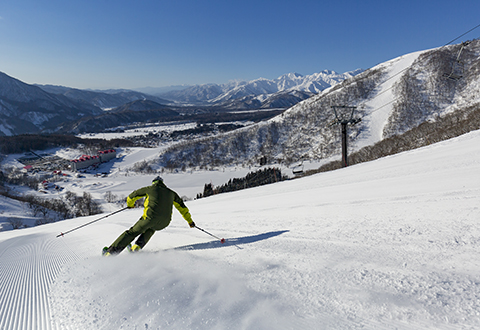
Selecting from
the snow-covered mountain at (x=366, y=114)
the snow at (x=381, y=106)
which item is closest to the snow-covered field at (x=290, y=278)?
the snow-covered mountain at (x=366, y=114)

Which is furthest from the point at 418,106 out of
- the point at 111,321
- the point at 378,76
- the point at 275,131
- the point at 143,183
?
the point at 111,321

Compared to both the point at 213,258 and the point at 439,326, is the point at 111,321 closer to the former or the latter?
the point at 213,258

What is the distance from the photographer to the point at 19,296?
118 inches

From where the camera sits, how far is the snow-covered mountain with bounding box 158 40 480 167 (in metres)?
82.1

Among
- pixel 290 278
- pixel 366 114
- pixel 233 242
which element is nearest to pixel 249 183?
pixel 233 242

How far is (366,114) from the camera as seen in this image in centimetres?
9594

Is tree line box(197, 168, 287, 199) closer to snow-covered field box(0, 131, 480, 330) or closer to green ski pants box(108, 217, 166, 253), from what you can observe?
green ski pants box(108, 217, 166, 253)

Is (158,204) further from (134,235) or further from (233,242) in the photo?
(233,242)

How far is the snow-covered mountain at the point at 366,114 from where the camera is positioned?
82125 millimetres

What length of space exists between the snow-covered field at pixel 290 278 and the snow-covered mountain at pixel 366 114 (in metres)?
74.5

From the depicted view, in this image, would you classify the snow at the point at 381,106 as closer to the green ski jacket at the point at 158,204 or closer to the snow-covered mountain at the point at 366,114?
the snow-covered mountain at the point at 366,114

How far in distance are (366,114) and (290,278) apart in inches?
4264

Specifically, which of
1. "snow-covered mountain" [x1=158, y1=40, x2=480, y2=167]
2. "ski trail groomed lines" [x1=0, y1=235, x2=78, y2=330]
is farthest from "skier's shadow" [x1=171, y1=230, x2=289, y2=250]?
"snow-covered mountain" [x1=158, y1=40, x2=480, y2=167]

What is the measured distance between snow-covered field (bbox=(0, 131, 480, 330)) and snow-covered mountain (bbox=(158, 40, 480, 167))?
74.5m
